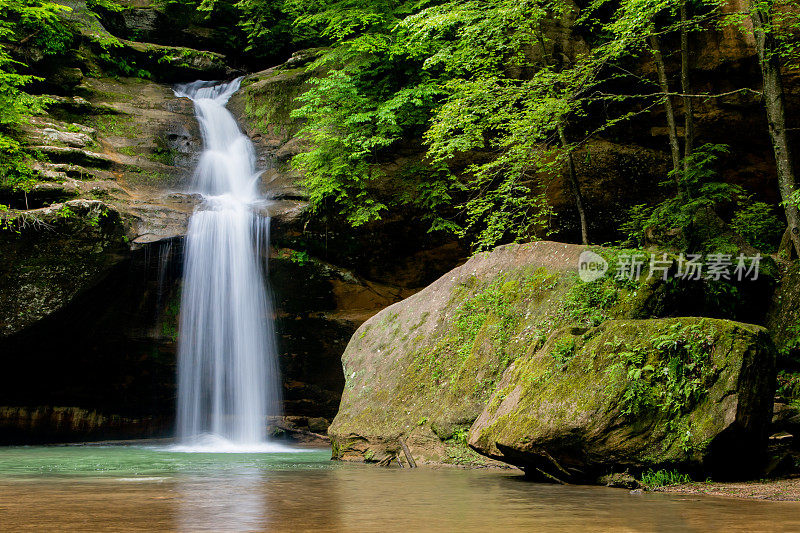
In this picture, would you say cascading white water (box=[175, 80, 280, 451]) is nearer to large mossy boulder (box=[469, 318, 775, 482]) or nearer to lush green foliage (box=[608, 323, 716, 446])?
large mossy boulder (box=[469, 318, 775, 482])

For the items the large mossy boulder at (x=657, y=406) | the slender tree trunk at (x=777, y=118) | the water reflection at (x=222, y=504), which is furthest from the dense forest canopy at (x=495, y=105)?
the water reflection at (x=222, y=504)

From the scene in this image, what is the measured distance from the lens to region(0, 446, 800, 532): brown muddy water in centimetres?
322

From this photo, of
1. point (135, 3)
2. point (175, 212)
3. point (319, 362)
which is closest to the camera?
point (175, 212)

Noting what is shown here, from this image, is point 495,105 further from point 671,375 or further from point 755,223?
point 671,375

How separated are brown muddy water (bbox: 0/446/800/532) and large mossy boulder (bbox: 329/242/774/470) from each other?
967 millimetres

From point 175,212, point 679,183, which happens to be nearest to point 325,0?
point 175,212

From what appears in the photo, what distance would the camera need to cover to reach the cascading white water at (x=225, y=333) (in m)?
14.2

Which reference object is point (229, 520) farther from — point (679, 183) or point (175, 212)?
point (175, 212)

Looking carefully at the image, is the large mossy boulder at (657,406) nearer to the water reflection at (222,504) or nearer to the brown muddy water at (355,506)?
the brown muddy water at (355,506)

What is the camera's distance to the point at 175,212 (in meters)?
14.3

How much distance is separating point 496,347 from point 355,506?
176 inches

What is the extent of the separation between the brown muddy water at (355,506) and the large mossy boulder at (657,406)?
0.36 m

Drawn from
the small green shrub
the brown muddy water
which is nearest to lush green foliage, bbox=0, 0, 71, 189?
the brown muddy water

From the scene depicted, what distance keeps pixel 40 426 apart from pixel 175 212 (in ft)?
21.4
